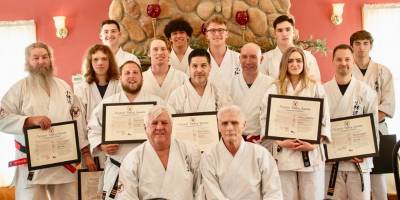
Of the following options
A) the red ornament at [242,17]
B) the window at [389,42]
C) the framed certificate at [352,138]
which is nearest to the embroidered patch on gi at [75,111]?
the framed certificate at [352,138]

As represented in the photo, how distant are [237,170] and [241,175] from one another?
48mm

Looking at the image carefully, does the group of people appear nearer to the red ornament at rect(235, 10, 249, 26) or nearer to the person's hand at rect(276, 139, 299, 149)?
the person's hand at rect(276, 139, 299, 149)

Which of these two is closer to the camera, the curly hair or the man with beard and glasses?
the man with beard and glasses

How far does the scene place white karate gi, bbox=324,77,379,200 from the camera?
5188mm

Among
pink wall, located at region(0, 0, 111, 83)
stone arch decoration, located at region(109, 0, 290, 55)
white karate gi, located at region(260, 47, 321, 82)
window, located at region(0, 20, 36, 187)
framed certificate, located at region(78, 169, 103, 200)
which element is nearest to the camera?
framed certificate, located at region(78, 169, 103, 200)

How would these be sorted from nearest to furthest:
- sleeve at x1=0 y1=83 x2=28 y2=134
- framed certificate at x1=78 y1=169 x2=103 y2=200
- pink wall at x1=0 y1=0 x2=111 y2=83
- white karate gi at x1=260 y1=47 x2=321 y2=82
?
sleeve at x1=0 y1=83 x2=28 y2=134
framed certificate at x1=78 y1=169 x2=103 y2=200
white karate gi at x1=260 y1=47 x2=321 y2=82
pink wall at x1=0 y1=0 x2=111 y2=83

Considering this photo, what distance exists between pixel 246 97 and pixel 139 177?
5.01ft

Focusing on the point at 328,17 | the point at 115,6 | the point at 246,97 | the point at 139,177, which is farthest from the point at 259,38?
the point at 139,177

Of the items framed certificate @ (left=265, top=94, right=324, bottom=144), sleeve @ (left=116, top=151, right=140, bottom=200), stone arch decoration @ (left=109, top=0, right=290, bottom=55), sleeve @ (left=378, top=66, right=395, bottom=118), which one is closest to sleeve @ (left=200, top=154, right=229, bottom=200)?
sleeve @ (left=116, top=151, right=140, bottom=200)

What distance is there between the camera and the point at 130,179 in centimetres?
417

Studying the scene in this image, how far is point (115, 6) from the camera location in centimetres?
809

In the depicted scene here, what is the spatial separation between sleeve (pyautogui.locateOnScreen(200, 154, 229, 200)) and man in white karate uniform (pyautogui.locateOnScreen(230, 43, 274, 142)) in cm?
94

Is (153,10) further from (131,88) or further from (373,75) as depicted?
(373,75)

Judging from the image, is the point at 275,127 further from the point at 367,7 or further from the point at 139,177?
the point at 367,7
